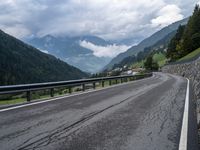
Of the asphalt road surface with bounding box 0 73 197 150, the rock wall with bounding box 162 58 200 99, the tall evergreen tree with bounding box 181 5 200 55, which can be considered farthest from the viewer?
the tall evergreen tree with bounding box 181 5 200 55

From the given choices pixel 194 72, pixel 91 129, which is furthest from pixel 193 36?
pixel 91 129

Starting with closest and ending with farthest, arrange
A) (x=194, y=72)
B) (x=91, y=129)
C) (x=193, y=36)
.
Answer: (x=91, y=129), (x=194, y=72), (x=193, y=36)

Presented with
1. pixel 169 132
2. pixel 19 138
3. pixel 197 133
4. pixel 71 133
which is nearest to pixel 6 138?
pixel 19 138

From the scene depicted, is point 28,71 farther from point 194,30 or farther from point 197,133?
point 197,133

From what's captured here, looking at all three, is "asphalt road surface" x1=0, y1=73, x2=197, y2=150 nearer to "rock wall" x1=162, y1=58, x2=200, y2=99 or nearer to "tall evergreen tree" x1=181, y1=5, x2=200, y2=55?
"rock wall" x1=162, y1=58, x2=200, y2=99

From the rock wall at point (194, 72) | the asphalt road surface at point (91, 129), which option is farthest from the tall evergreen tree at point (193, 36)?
the asphalt road surface at point (91, 129)

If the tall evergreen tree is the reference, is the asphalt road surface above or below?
below

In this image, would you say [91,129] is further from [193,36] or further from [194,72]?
[193,36]

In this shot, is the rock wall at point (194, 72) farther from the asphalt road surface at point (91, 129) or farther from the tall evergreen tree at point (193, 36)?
the tall evergreen tree at point (193, 36)

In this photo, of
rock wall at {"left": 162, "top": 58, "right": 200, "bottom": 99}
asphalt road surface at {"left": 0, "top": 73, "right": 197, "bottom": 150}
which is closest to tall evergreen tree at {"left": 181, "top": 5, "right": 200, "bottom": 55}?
rock wall at {"left": 162, "top": 58, "right": 200, "bottom": 99}

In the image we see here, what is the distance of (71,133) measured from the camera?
7.49 meters

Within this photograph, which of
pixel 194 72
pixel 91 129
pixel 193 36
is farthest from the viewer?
pixel 193 36

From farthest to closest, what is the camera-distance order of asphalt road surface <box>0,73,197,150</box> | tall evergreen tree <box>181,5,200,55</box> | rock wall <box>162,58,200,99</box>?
tall evergreen tree <box>181,5,200,55</box>, rock wall <box>162,58,200,99</box>, asphalt road surface <box>0,73,197,150</box>

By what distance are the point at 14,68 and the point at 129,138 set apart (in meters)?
166
